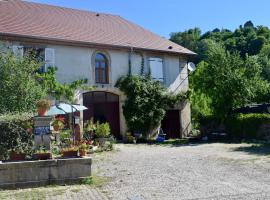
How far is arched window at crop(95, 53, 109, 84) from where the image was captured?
21.9 metres

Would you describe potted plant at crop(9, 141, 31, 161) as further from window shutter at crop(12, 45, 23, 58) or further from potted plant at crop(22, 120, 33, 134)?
window shutter at crop(12, 45, 23, 58)

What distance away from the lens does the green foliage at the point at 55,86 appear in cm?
1850

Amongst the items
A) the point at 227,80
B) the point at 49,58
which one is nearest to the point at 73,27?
the point at 49,58

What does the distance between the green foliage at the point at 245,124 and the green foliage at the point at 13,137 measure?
13.1 meters

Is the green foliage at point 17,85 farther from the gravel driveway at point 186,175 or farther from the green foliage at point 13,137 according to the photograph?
the green foliage at point 13,137

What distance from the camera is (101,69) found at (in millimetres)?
22062

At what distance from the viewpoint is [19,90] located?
1606 cm

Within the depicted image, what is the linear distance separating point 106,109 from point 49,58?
4.69 m

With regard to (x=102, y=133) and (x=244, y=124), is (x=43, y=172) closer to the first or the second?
(x=102, y=133)

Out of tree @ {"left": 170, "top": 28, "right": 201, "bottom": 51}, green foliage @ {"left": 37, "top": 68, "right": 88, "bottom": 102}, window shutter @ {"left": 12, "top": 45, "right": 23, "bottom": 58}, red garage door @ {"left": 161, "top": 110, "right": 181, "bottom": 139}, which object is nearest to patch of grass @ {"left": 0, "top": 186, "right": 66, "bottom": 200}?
green foliage @ {"left": 37, "top": 68, "right": 88, "bottom": 102}

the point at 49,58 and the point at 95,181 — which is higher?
the point at 49,58

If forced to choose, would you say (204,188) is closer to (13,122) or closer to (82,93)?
(13,122)

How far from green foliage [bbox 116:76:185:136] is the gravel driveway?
7068 millimetres

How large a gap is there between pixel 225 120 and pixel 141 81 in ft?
17.0
